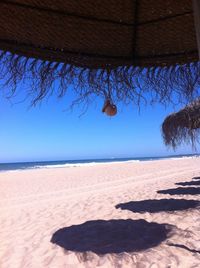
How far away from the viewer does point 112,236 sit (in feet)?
15.0

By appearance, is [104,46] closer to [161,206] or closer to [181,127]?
[161,206]

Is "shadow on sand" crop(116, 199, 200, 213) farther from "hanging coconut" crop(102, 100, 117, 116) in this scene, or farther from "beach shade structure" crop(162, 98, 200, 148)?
"hanging coconut" crop(102, 100, 117, 116)

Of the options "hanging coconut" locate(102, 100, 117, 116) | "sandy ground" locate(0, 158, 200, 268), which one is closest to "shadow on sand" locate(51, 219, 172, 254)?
"sandy ground" locate(0, 158, 200, 268)

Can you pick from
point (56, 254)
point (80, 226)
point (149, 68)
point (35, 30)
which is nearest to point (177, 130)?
point (80, 226)

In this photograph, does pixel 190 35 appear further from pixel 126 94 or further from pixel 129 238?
pixel 129 238

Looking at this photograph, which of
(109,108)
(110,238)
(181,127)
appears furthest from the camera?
(181,127)

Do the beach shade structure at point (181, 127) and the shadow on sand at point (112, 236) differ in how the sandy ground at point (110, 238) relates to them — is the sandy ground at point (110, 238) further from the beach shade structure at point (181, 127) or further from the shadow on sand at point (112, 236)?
the beach shade structure at point (181, 127)

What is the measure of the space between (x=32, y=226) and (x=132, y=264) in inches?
119

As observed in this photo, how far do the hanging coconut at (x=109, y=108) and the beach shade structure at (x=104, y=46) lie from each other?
7cm

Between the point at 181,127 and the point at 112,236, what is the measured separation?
3851 mm

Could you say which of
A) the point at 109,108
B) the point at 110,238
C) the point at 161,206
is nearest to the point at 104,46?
the point at 109,108

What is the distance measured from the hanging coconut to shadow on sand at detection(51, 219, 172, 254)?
2398mm

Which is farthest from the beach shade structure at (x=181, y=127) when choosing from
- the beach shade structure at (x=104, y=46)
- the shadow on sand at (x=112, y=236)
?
the beach shade structure at (x=104, y=46)

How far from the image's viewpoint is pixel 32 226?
6.16m
